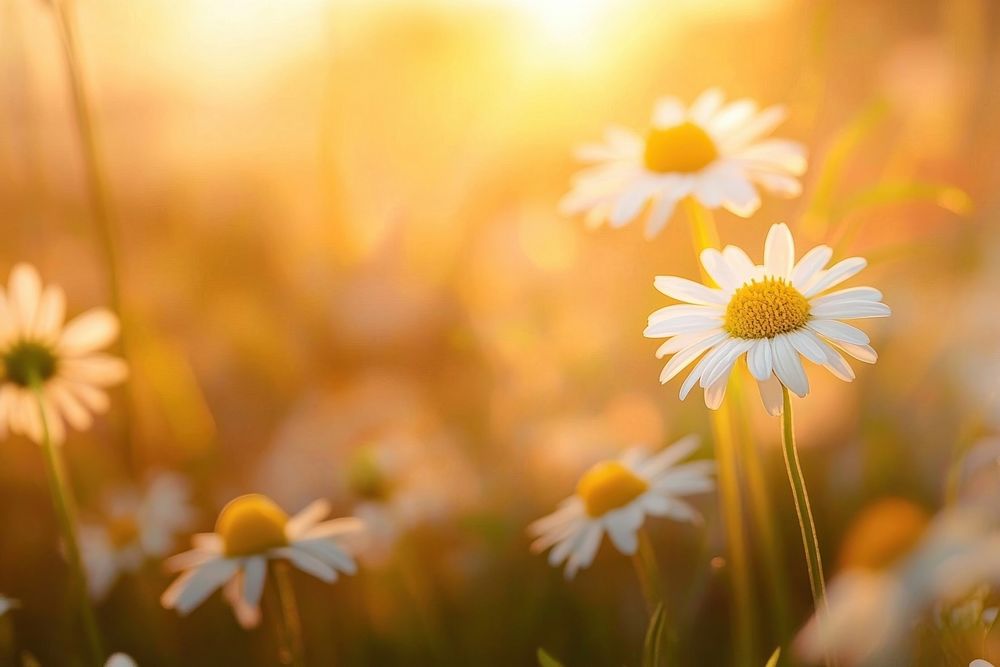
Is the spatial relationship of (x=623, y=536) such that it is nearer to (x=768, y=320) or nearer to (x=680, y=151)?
(x=768, y=320)

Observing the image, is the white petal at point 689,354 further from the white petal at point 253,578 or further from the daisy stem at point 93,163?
the daisy stem at point 93,163

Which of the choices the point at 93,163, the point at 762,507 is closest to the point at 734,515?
the point at 762,507

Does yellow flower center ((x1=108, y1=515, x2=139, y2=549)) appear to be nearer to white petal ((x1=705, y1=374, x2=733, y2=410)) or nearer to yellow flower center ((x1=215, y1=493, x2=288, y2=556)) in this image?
yellow flower center ((x1=215, y1=493, x2=288, y2=556))

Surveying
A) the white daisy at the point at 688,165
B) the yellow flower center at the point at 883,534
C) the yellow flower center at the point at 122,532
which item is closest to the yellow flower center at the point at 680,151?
the white daisy at the point at 688,165

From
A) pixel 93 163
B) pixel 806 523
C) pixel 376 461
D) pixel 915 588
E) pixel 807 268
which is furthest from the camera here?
pixel 376 461

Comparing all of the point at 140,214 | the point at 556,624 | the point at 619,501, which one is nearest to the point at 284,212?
the point at 140,214

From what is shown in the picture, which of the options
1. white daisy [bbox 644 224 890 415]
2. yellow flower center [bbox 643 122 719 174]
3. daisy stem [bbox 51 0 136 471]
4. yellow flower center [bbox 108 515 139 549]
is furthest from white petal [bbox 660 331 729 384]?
yellow flower center [bbox 108 515 139 549]
